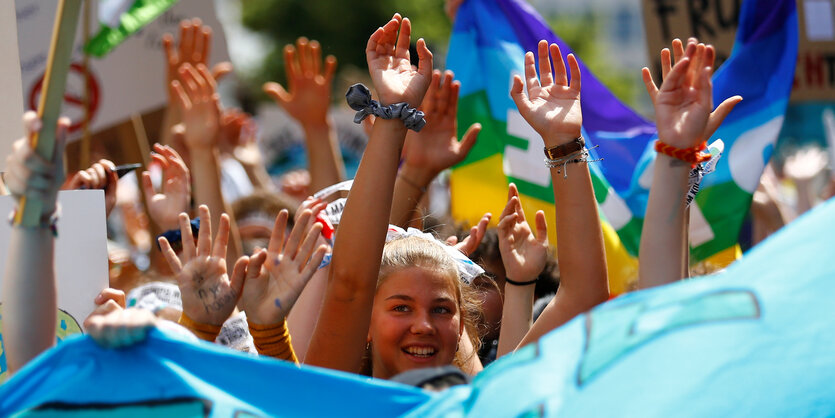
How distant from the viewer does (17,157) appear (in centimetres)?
163

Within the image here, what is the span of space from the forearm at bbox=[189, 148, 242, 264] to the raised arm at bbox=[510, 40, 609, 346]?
4.96ft

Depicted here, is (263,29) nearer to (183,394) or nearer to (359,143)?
(359,143)

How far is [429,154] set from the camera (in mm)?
3219

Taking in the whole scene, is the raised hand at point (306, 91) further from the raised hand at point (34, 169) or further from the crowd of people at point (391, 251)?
the raised hand at point (34, 169)

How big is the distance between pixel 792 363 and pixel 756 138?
2.25m

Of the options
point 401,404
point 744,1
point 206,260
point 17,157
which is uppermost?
point 744,1

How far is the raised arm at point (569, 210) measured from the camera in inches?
88.4

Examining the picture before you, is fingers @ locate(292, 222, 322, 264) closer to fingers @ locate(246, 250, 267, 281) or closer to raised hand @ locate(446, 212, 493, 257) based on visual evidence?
fingers @ locate(246, 250, 267, 281)

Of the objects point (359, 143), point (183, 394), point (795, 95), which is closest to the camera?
point (183, 394)

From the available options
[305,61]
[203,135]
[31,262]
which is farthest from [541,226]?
[305,61]

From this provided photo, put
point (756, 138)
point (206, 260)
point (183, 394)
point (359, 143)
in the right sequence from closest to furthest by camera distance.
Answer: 1. point (183, 394)
2. point (206, 260)
3. point (756, 138)
4. point (359, 143)

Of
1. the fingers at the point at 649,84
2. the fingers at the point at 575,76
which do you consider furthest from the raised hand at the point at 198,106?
the fingers at the point at 649,84

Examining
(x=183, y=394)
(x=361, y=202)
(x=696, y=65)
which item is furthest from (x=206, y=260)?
(x=696, y=65)

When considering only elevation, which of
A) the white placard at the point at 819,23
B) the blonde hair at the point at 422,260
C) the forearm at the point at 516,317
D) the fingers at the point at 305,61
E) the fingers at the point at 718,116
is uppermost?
the white placard at the point at 819,23
